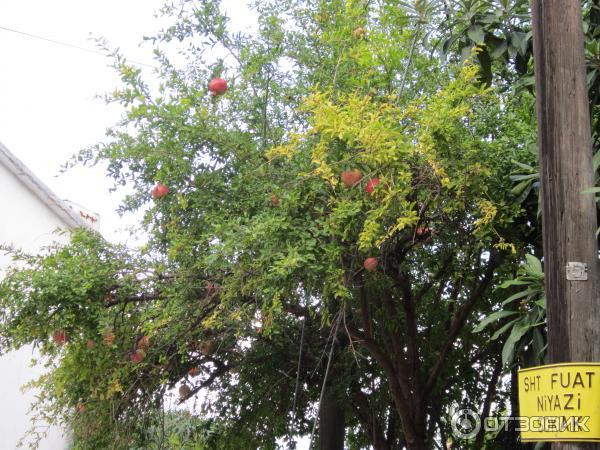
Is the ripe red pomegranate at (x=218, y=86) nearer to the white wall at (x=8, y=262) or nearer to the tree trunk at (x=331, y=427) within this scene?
the tree trunk at (x=331, y=427)

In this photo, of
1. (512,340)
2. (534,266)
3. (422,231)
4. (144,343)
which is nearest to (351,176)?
(422,231)

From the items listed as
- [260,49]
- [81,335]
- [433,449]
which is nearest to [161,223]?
[81,335]

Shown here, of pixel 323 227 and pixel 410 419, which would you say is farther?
pixel 410 419

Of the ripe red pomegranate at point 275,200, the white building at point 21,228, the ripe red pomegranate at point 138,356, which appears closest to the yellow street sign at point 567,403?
the ripe red pomegranate at point 275,200

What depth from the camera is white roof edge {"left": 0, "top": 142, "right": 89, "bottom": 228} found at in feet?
47.3

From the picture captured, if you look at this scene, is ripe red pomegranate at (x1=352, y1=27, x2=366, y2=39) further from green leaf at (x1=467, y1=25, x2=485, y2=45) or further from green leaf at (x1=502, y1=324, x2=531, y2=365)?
green leaf at (x1=502, y1=324, x2=531, y2=365)

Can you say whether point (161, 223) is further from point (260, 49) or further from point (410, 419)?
point (410, 419)

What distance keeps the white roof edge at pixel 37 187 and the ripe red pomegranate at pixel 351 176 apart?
943 centimetres

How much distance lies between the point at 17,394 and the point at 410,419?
8837 millimetres

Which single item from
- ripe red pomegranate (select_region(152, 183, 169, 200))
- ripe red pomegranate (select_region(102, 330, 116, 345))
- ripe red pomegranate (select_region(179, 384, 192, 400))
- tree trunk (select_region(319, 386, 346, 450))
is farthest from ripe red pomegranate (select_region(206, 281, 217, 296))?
tree trunk (select_region(319, 386, 346, 450))

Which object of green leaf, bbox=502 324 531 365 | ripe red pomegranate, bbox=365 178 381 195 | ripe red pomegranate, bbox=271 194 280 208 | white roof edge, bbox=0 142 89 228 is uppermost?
white roof edge, bbox=0 142 89 228

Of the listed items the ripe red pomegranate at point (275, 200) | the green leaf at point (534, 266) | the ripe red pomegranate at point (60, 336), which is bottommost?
the ripe red pomegranate at point (60, 336)

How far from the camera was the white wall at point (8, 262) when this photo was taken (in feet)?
45.9

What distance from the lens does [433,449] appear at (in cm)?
973
